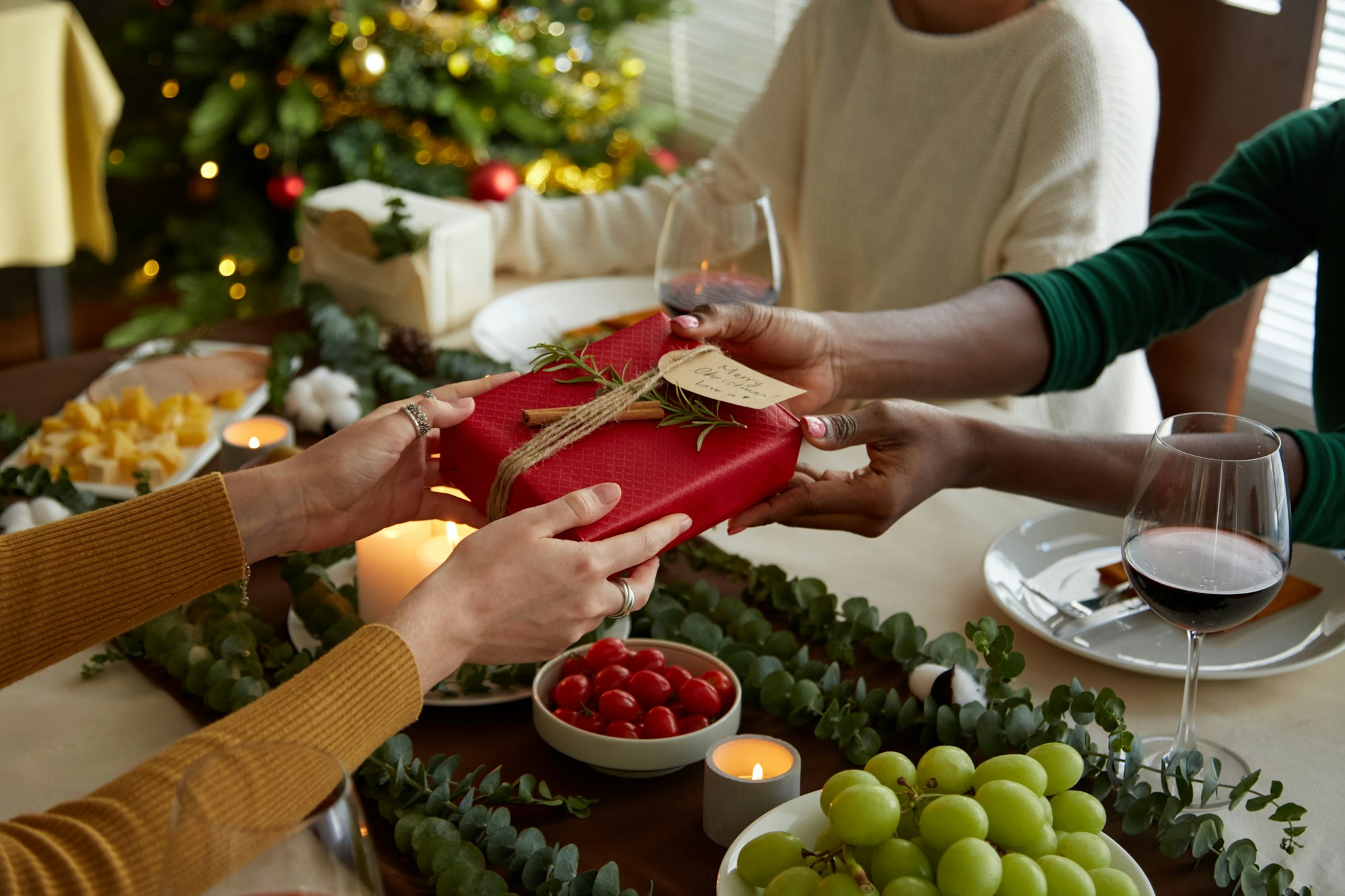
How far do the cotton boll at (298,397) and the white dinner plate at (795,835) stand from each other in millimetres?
957

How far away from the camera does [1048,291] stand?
1563mm

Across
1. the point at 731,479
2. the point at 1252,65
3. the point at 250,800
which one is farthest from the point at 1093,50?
the point at 250,800

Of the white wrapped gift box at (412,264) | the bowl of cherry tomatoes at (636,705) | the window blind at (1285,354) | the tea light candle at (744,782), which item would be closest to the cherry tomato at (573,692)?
the bowl of cherry tomatoes at (636,705)

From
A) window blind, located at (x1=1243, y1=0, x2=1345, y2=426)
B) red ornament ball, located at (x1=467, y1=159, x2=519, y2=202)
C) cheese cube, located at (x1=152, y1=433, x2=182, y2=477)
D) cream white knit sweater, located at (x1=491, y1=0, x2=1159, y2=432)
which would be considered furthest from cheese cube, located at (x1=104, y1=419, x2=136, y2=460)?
window blind, located at (x1=1243, y1=0, x2=1345, y2=426)

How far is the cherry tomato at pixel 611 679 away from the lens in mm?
949

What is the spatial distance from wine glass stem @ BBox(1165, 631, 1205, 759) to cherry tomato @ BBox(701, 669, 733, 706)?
14.1 inches

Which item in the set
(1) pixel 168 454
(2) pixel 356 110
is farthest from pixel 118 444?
(2) pixel 356 110

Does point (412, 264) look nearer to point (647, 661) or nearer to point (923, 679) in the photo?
point (647, 661)

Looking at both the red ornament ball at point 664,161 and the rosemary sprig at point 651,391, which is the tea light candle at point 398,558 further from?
the red ornament ball at point 664,161

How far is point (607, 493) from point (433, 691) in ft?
0.91

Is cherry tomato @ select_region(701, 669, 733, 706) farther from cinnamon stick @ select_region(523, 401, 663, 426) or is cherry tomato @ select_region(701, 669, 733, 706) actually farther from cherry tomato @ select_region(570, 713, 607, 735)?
cinnamon stick @ select_region(523, 401, 663, 426)

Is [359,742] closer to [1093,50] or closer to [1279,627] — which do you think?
[1279,627]

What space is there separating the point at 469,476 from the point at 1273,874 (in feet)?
2.23

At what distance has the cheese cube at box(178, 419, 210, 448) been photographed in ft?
4.78
